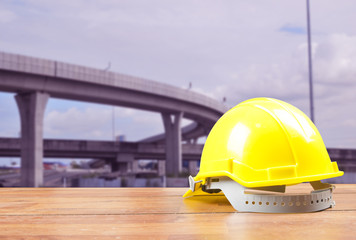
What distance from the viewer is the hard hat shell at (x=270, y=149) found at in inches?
97.7

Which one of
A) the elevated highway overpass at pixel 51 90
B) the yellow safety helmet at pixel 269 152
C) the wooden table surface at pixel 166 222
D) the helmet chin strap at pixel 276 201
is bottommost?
the wooden table surface at pixel 166 222

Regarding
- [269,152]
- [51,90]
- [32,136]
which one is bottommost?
[269,152]

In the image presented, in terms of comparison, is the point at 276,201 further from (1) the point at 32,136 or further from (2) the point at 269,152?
(1) the point at 32,136

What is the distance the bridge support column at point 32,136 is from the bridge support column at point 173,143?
49.6 ft

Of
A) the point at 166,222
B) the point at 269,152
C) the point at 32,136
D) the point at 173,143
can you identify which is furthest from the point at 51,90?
the point at 166,222

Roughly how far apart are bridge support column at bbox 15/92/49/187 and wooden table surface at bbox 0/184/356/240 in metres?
27.2

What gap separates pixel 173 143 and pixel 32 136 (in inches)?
659

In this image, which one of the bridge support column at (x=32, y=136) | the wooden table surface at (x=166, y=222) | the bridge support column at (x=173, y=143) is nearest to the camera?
the wooden table surface at (x=166, y=222)

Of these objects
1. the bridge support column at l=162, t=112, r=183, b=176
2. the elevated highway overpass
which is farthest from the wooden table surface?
the bridge support column at l=162, t=112, r=183, b=176

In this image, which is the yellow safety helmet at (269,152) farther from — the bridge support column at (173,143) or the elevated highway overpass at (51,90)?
the bridge support column at (173,143)

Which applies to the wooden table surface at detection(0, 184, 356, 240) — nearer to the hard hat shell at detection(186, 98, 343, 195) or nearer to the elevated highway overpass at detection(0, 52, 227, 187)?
the hard hat shell at detection(186, 98, 343, 195)

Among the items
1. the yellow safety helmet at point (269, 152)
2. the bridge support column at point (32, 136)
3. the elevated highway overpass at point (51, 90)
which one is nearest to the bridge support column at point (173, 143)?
the elevated highway overpass at point (51, 90)

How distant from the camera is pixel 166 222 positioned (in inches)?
82.4

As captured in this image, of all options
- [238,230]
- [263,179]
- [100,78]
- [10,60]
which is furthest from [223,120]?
[100,78]
